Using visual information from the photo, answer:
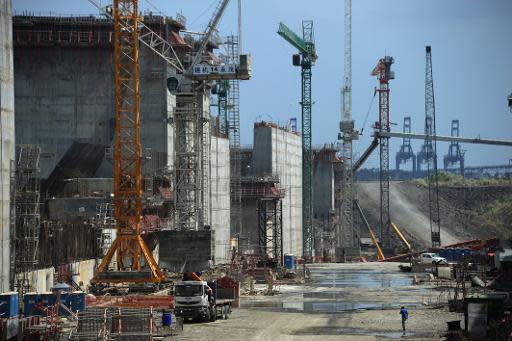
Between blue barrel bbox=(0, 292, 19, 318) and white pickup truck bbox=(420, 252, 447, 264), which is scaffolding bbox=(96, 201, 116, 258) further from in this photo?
white pickup truck bbox=(420, 252, 447, 264)

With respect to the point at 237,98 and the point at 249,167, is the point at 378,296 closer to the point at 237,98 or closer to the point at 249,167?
the point at 237,98

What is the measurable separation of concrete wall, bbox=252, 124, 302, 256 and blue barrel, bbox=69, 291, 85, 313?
7706cm

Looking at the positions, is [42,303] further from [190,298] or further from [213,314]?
[213,314]

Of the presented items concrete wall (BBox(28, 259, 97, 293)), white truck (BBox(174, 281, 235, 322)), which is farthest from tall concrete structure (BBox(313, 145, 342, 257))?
white truck (BBox(174, 281, 235, 322))

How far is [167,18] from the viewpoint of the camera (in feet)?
307

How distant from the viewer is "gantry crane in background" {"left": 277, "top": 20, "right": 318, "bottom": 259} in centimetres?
14000

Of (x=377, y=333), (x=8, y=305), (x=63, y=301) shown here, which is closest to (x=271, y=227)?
(x=63, y=301)

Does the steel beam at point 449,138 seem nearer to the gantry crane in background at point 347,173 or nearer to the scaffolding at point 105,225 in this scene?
the gantry crane in background at point 347,173

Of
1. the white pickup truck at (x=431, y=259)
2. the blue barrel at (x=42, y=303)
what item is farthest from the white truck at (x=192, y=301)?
the white pickup truck at (x=431, y=259)

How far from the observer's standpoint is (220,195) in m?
106

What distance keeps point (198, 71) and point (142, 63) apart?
528 centimetres

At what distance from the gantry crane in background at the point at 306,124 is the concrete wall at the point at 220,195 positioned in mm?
29869

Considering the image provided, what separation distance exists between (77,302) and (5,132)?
8.66m

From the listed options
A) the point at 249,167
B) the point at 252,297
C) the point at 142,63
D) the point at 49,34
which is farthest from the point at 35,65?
the point at 249,167
